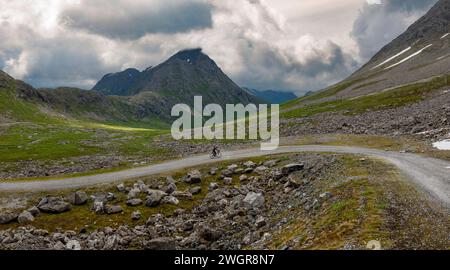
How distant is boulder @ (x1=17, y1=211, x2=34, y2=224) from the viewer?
43.3 m

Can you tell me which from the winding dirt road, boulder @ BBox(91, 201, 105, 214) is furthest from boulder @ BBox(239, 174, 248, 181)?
boulder @ BBox(91, 201, 105, 214)

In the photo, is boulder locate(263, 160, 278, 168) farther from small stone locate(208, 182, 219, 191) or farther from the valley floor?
small stone locate(208, 182, 219, 191)

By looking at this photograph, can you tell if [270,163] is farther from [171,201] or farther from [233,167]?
[171,201]

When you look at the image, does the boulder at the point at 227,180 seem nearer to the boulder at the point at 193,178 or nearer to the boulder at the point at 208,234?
the boulder at the point at 193,178

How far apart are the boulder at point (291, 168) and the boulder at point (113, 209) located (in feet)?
71.0

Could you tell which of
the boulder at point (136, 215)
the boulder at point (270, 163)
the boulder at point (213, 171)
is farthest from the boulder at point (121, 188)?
the boulder at point (270, 163)

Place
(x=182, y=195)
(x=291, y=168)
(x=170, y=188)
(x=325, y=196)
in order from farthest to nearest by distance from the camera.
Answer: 1. (x=291, y=168)
2. (x=170, y=188)
3. (x=182, y=195)
4. (x=325, y=196)

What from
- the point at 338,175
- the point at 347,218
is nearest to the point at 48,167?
the point at 338,175

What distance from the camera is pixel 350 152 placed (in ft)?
197

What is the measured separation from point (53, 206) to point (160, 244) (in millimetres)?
17212

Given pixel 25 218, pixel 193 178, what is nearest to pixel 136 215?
pixel 25 218

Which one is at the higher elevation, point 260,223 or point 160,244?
point 260,223

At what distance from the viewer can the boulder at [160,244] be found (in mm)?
36594

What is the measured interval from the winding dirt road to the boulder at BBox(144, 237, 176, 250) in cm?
2147
